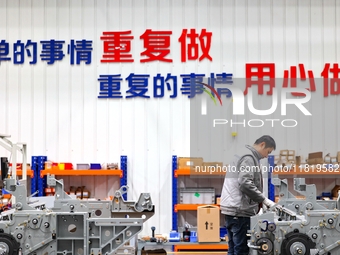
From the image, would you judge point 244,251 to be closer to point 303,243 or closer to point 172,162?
point 303,243

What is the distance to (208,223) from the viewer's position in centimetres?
573

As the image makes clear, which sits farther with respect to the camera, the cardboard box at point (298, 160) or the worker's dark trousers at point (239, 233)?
the cardboard box at point (298, 160)

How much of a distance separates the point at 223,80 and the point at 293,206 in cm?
252

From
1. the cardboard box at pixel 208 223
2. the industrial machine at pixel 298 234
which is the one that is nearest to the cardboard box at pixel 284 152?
the cardboard box at pixel 208 223

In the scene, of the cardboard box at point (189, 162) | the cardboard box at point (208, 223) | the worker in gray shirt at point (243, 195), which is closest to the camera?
the worker in gray shirt at point (243, 195)

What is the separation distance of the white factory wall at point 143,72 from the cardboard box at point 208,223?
0.78 m

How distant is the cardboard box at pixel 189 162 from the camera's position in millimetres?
6016

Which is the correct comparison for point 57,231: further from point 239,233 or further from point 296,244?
point 296,244

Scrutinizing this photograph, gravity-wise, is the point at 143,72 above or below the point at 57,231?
above

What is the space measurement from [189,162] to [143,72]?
142 cm

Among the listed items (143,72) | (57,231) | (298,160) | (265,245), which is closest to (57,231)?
(57,231)

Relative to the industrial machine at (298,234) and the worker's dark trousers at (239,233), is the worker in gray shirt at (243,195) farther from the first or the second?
the industrial machine at (298,234)

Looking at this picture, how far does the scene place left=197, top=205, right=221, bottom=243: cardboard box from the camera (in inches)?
225

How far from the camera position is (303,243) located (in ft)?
11.8
